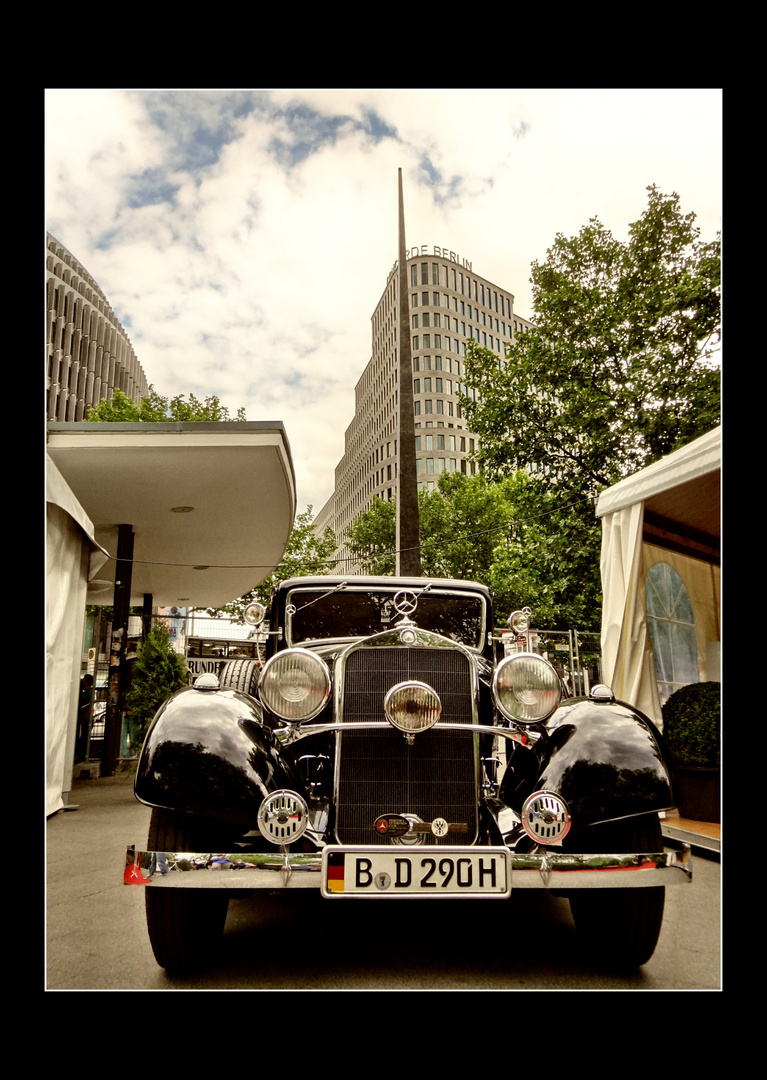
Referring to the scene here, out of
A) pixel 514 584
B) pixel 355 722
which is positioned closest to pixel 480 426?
pixel 514 584

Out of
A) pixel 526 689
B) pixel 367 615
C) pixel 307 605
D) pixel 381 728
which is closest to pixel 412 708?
pixel 381 728

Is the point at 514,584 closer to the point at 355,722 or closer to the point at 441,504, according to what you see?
the point at 355,722

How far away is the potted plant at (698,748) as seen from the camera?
15.2 ft

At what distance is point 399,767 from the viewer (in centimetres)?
255

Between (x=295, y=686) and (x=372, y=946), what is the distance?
1165 mm

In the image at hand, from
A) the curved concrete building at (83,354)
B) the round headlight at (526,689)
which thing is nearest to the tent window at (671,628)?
the round headlight at (526,689)

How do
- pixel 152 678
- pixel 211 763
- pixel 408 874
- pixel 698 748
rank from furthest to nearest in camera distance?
pixel 152 678 < pixel 698 748 < pixel 211 763 < pixel 408 874

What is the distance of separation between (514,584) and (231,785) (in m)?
8.68

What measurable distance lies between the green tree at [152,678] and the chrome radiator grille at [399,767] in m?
7.19

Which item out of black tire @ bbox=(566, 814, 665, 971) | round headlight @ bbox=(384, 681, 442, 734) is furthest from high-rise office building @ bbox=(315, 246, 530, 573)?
black tire @ bbox=(566, 814, 665, 971)

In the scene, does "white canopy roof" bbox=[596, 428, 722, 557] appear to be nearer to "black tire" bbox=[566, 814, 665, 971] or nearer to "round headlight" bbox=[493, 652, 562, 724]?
"round headlight" bbox=[493, 652, 562, 724]

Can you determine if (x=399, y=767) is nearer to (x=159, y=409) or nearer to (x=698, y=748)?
(x=698, y=748)

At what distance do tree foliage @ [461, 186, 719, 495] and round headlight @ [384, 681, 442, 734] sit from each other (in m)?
4.74
